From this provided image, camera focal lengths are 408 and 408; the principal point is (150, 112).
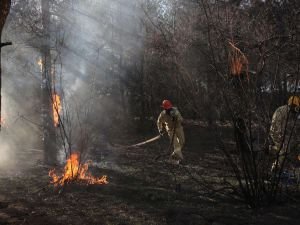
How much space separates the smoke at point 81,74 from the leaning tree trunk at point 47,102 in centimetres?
140

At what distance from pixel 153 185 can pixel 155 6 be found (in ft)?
43.7

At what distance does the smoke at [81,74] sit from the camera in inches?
541

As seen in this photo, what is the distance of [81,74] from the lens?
17438 millimetres

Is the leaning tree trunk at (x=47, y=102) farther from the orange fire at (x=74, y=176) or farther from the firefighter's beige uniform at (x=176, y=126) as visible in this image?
the firefighter's beige uniform at (x=176, y=126)

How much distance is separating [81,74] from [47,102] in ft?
Answer: 24.2

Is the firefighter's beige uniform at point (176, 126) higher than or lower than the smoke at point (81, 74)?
lower

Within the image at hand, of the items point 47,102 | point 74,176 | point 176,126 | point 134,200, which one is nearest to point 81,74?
point 47,102

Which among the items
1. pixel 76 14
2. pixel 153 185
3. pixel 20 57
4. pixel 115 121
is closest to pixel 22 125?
pixel 20 57

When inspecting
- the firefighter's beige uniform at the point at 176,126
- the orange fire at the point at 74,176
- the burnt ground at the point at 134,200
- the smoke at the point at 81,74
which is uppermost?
the smoke at the point at 81,74

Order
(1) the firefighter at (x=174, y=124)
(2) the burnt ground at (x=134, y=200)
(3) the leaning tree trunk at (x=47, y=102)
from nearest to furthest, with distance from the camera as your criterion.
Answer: (2) the burnt ground at (x=134, y=200) < (3) the leaning tree trunk at (x=47, y=102) < (1) the firefighter at (x=174, y=124)

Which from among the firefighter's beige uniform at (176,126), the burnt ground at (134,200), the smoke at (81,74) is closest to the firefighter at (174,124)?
the firefighter's beige uniform at (176,126)

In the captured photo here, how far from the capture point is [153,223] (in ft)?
19.6

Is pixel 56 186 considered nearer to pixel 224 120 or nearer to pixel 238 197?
pixel 238 197

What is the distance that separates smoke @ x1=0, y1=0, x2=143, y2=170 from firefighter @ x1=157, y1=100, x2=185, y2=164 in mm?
2953
